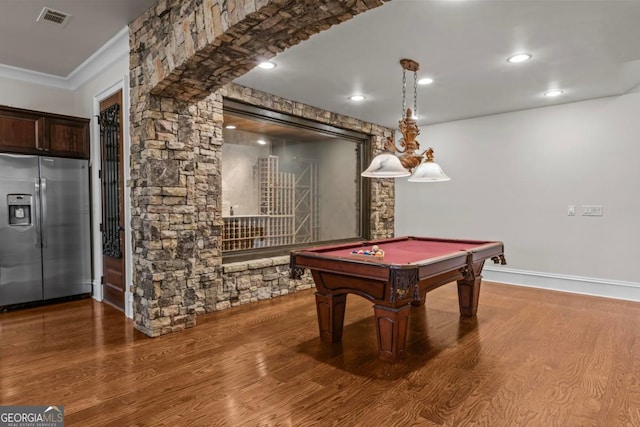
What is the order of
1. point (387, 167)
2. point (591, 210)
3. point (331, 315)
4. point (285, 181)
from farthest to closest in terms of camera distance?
point (285, 181) → point (591, 210) → point (387, 167) → point (331, 315)

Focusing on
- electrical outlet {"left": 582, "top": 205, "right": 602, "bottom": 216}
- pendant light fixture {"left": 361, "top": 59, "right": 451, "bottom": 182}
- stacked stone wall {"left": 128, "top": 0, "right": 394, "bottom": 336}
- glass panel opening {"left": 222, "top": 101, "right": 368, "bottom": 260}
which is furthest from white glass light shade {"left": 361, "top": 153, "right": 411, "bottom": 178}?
electrical outlet {"left": 582, "top": 205, "right": 602, "bottom": 216}

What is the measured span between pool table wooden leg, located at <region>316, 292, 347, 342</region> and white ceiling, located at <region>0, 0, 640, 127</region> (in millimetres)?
2284

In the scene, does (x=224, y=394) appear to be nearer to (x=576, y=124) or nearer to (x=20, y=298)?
(x=20, y=298)

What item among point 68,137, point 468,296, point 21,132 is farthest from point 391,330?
point 21,132

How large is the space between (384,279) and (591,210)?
4.14 metres

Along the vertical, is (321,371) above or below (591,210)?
below

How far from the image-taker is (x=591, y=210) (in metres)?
5.09

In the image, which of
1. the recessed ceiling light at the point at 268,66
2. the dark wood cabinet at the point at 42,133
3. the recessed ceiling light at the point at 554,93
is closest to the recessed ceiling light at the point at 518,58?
the recessed ceiling light at the point at 554,93

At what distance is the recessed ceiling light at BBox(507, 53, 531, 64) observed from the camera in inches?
140

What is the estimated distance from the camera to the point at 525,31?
3074 millimetres

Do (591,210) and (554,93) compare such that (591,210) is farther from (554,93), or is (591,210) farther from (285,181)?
(285,181)

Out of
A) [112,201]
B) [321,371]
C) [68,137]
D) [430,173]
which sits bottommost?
[321,371]

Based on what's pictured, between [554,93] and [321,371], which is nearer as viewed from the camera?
[321,371]

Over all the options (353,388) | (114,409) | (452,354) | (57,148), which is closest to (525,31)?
(452,354)
